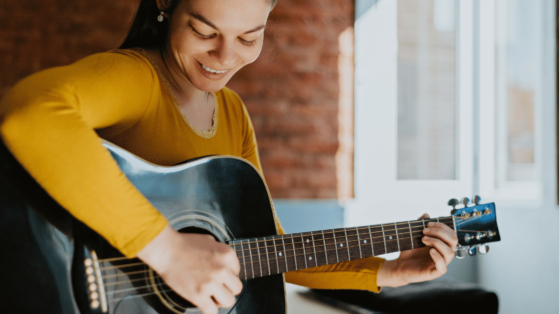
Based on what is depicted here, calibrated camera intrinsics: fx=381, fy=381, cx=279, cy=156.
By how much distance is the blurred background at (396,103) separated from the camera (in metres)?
1.84

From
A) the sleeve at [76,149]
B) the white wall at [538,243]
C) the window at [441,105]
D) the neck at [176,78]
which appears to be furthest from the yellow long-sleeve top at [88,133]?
the white wall at [538,243]

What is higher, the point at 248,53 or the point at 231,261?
the point at 248,53

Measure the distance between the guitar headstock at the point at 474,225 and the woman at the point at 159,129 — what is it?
2.2 inches

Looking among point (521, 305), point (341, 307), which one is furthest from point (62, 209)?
point (521, 305)

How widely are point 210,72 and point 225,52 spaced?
0.07 metres

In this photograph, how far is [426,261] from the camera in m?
1.06

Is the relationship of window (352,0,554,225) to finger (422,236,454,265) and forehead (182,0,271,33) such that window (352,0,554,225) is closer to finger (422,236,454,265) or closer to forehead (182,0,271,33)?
finger (422,236,454,265)

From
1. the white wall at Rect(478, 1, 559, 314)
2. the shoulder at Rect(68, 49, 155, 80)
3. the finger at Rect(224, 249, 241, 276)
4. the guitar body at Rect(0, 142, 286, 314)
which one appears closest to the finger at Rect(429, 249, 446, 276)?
the guitar body at Rect(0, 142, 286, 314)

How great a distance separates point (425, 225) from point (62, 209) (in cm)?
88

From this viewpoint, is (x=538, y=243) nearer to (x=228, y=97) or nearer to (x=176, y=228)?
(x=228, y=97)

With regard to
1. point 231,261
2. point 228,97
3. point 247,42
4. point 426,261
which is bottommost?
point 426,261

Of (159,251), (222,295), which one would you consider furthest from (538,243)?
(159,251)

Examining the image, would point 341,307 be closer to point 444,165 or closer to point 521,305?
point 521,305

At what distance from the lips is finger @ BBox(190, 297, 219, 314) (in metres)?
0.51
